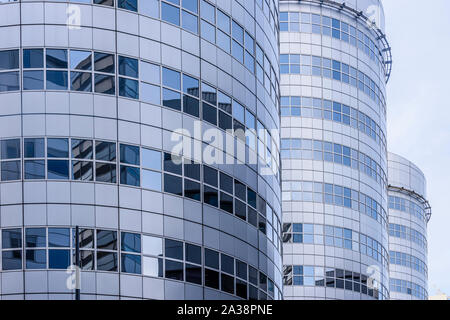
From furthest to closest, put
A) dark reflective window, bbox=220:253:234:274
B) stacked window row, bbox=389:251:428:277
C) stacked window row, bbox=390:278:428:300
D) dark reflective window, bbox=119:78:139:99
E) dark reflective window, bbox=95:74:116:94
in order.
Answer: stacked window row, bbox=389:251:428:277 → stacked window row, bbox=390:278:428:300 → dark reflective window, bbox=220:253:234:274 → dark reflective window, bbox=119:78:139:99 → dark reflective window, bbox=95:74:116:94

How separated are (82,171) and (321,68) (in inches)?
1515

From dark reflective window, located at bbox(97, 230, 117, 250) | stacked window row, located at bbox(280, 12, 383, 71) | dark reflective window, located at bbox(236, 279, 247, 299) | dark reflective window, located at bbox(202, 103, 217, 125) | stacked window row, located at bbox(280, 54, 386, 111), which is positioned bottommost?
dark reflective window, located at bbox(236, 279, 247, 299)

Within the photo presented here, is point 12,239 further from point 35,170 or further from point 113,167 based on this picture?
point 113,167

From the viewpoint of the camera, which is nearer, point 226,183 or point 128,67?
point 128,67

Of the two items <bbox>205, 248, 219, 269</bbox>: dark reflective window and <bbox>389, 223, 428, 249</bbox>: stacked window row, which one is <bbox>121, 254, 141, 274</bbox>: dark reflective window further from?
<bbox>389, 223, 428, 249</bbox>: stacked window row

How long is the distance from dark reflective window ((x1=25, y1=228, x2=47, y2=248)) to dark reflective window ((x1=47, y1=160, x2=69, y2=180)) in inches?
88.1

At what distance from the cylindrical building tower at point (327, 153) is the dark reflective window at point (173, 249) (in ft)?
105

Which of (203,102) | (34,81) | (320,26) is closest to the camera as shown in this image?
(34,81)

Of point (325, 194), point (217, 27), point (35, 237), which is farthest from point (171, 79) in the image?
point (325, 194)

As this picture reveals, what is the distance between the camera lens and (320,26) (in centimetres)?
7450

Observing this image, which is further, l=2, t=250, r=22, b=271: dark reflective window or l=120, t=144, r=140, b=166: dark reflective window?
l=120, t=144, r=140, b=166: dark reflective window

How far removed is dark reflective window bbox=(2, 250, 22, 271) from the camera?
37.5m

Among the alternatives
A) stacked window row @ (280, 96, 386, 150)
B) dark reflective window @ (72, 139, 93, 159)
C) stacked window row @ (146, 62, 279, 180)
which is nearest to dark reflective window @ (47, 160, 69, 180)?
dark reflective window @ (72, 139, 93, 159)

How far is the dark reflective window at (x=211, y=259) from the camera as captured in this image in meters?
41.6
